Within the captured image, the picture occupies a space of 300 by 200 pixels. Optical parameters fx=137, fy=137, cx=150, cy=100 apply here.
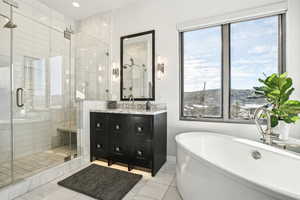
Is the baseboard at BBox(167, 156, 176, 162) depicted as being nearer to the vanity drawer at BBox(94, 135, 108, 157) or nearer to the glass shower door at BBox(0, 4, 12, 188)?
the vanity drawer at BBox(94, 135, 108, 157)

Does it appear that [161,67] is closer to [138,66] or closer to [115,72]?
[138,66]

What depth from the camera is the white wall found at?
1.79 meters

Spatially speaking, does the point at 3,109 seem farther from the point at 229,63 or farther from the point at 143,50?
the point at 229,63

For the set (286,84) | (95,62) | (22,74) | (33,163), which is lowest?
(33,163)

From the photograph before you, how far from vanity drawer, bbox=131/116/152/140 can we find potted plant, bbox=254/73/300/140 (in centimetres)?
148

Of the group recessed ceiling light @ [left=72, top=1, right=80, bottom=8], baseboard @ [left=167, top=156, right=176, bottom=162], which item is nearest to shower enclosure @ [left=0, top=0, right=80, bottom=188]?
recessed ceiling light @ [left=72, top=1, right=80, bottom=8]

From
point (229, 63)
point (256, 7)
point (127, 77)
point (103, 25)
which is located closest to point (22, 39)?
point (103, 25)

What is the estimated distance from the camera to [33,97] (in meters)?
2.37

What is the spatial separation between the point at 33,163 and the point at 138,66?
225 cm

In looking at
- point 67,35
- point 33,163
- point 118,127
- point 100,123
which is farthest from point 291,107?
point 67,35

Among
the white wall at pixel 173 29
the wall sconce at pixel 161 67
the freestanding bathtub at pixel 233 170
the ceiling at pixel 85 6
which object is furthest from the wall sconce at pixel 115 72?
the freestanding bathtub at pixel 233 170

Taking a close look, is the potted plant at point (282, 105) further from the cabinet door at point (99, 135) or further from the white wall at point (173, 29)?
the cabinet door at point (99, 135)

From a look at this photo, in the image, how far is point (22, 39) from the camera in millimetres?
2316

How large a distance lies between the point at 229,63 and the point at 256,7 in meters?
0.78
